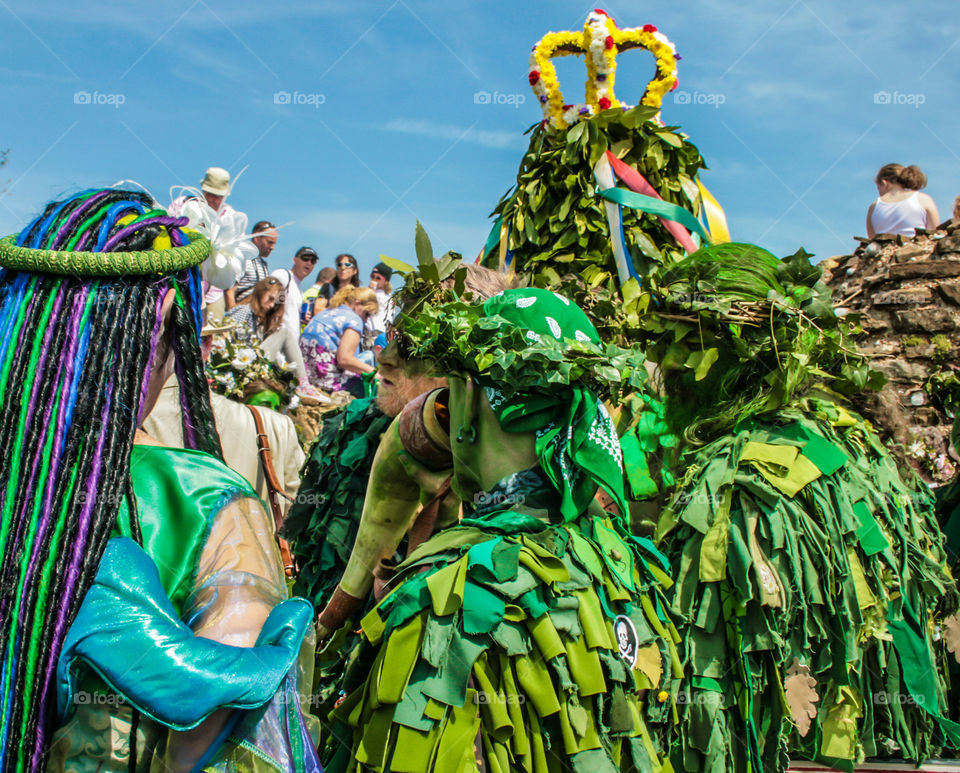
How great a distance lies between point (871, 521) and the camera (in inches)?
107

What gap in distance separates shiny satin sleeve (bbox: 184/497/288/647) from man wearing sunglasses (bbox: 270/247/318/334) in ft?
→ 18.0

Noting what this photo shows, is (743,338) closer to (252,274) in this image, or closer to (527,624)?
(527,624)

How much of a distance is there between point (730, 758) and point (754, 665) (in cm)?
27

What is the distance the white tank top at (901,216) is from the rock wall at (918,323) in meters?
0.52

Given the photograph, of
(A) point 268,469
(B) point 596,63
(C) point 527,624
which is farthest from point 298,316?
(C) point 527,624

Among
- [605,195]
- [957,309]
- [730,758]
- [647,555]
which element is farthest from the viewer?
[957,309]

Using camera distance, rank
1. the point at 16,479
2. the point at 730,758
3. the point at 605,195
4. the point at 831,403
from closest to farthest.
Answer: the point at 16,479
the point at 730,758
the point at 831,403
the point at 605,195

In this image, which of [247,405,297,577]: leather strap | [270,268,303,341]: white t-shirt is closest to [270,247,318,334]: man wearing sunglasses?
[270,268,303,341]: white t-shirt

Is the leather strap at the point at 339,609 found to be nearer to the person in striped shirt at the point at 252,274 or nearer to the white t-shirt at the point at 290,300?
the white t-shirt at the point at 290,300

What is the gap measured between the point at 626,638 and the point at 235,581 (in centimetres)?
91

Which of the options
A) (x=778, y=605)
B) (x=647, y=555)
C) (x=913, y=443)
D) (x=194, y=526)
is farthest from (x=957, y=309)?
(x=194, y=526)

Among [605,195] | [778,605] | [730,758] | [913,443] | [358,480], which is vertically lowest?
[730,758]

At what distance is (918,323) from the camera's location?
568 centimetres

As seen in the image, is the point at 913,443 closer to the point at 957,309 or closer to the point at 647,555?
the point at 957,309
